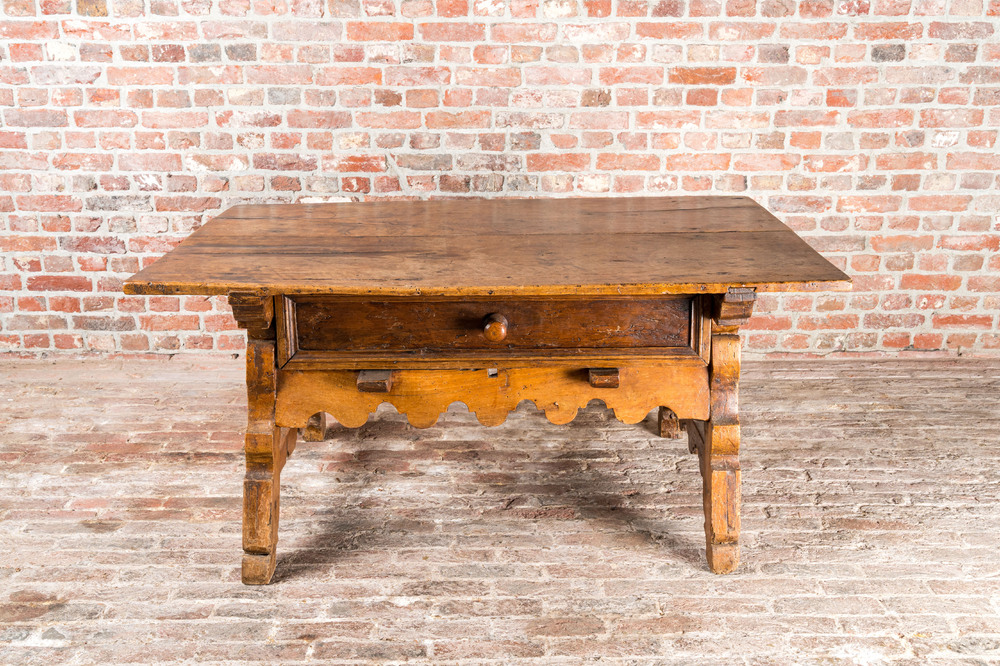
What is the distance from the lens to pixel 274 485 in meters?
2.10

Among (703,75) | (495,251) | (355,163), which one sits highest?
(703,75)

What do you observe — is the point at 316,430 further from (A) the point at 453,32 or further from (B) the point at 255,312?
(A) the point at 453,32

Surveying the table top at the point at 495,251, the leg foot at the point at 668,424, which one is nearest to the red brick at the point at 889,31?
the table top at the point at 495,251

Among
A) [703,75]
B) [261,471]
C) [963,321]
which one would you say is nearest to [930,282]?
[963,321]

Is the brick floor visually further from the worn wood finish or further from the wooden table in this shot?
the worn wood finish

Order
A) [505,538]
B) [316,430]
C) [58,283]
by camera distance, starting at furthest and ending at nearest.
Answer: [58,283] → [316,430] → [505,538]

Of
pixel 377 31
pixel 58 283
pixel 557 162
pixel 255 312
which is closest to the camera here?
pixel 255 312

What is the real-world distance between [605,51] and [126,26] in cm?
193

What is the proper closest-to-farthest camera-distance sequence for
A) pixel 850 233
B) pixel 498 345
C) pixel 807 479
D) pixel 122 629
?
pixel 122 629, pixel 498 345, pixel 807 479, pixel 850 233

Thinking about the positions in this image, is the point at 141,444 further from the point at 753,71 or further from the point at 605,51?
the point at 753,71

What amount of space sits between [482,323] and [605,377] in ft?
1.12

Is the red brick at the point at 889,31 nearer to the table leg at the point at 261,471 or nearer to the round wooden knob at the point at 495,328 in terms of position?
the round wooden knob at the point at 495,328

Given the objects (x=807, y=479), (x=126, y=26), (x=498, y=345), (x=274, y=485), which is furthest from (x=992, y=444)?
(x=126, y=26)

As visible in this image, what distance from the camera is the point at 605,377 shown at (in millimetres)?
2010
